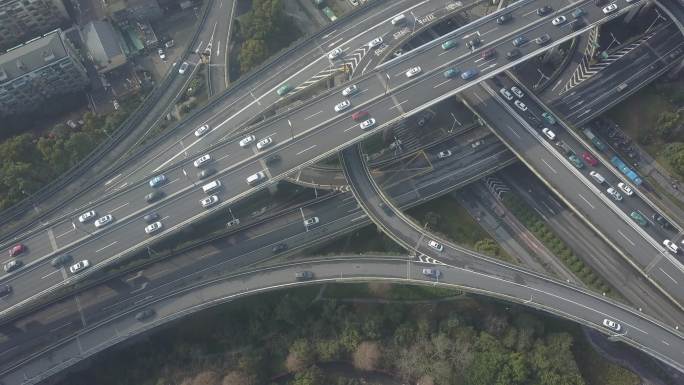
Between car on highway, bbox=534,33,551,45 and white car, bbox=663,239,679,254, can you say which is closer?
white car, bbox=663,239,679,254

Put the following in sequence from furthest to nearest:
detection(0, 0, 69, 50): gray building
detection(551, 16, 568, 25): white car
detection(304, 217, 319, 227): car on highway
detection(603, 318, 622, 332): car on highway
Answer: detection(0, 0, 69, 50): gray building → detection(551, 16, 568, 25): white car → detection(304, 217, 319, 227): car on highway → detection(603, 318, 622, 332): car on highway

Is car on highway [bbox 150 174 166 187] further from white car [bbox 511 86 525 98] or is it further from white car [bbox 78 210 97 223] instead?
white car [bbox 511 86 525 98]

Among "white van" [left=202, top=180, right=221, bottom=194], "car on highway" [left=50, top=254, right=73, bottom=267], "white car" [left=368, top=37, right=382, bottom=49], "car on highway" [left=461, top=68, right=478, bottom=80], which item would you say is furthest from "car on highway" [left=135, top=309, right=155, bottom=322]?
"car on highway" [left=461, top=68, right=478, bottom=80]

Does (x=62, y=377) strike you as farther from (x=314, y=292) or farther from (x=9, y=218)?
(x=314, y=292)

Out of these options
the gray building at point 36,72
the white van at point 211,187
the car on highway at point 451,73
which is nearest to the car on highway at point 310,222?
the white van at point 211,187

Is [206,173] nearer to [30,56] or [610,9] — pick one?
[30,56]

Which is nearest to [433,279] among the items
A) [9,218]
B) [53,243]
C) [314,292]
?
[314,292]

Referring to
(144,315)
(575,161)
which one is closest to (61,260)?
(144,315)

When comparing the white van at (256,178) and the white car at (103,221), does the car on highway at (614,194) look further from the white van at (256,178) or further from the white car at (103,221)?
the white car at (103,221)
